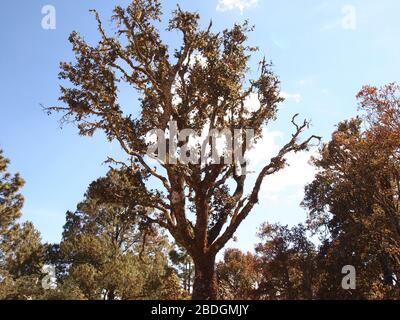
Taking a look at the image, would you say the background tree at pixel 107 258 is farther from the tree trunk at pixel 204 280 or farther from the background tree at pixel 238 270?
the background tree at pixel 238 270

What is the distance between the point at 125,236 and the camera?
115ft

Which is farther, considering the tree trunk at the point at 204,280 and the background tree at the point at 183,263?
the background tree at the point at 183,263

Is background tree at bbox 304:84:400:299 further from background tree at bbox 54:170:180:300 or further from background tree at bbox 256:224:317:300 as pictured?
background tree at bbox 54:170:180:300

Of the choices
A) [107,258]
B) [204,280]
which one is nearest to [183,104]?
[204,280]

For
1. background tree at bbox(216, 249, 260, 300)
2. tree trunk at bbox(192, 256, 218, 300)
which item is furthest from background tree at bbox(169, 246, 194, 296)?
tree trunk at bbox(192, 256, 218, 300)

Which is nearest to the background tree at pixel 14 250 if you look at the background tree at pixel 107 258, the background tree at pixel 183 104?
the background tree at pixel 107 258

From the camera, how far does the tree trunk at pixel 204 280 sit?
15305 millimetres

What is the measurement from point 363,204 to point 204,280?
67.8ft

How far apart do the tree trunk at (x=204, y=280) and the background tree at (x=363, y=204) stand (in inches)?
491

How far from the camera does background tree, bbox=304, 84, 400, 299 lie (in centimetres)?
2227

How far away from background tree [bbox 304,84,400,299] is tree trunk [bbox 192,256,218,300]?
12472 mm

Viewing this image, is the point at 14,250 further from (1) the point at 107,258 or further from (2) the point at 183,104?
(2) the point at 183,104

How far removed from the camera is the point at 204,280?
51.0ft
